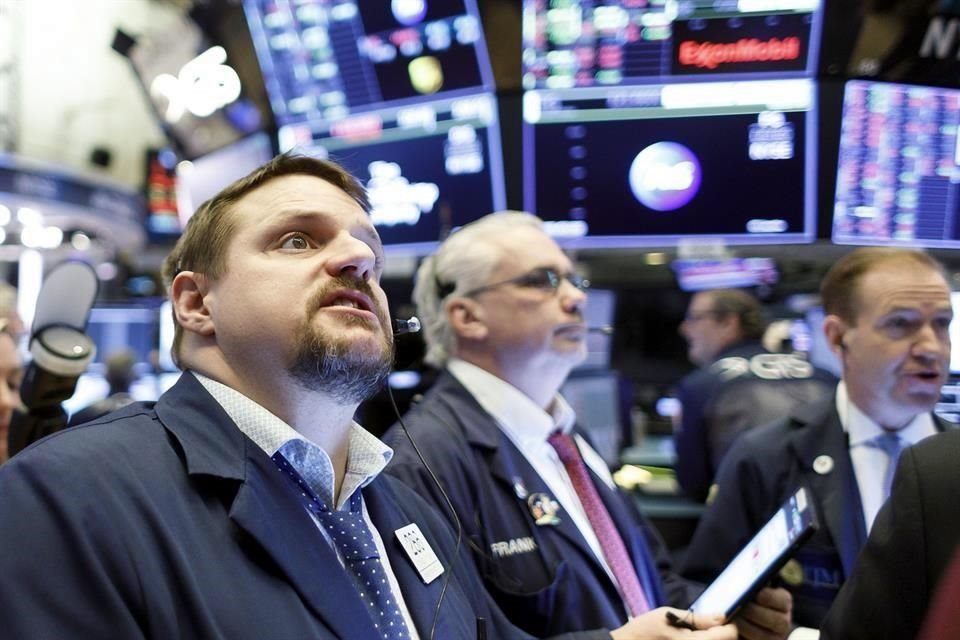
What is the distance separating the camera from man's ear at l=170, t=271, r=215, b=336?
4.55ft

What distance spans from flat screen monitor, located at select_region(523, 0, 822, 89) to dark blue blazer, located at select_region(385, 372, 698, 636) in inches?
51.1

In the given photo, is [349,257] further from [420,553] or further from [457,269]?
[457,269]

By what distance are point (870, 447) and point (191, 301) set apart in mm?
1516

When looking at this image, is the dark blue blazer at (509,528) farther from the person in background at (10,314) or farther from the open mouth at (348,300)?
the person in background at (10,314)

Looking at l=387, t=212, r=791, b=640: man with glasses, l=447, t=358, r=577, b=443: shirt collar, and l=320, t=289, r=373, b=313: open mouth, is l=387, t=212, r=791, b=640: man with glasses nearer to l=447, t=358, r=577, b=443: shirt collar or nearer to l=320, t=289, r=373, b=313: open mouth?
l=447, t=358, r=577, b=443: shirt collar

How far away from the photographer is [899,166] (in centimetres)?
263

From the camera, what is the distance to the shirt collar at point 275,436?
127cm

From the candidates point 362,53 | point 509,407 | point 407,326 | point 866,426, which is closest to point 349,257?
point 407,326

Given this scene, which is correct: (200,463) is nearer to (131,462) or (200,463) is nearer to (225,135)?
(131,462)

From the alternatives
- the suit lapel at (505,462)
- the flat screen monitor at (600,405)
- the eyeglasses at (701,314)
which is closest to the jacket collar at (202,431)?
the suit lapel at (505,462)

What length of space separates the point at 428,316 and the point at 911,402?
3.98 feet

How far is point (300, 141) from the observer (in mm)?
3285

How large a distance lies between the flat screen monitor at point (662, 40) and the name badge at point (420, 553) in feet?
6.06

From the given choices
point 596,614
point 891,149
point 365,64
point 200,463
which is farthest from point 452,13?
point 200,463
